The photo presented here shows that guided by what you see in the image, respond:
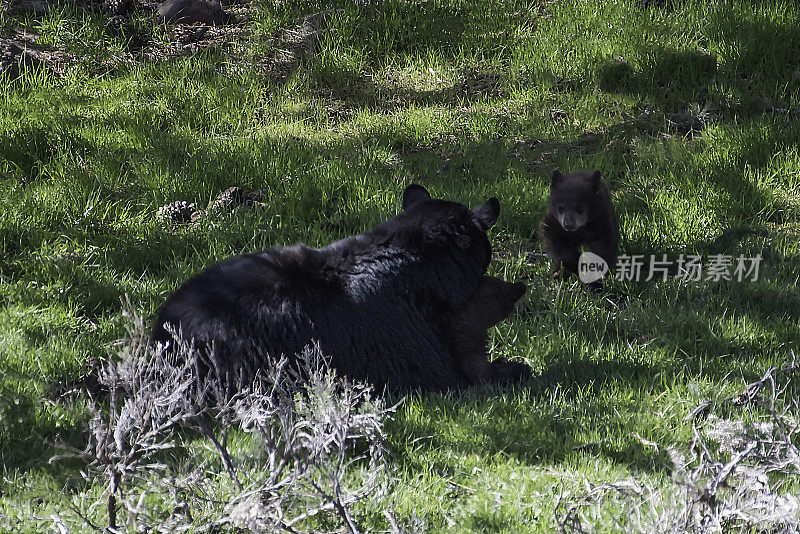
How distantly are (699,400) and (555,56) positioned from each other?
4787 mm

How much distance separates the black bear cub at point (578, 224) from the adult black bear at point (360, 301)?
1.25 meters

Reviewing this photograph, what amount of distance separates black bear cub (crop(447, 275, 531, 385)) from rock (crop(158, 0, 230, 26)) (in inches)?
222

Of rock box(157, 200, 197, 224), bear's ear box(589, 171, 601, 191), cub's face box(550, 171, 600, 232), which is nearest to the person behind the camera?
cub's face box(550, 171, 600, 232)

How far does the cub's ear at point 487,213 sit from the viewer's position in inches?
193

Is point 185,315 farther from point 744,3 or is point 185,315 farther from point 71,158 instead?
point 744,3

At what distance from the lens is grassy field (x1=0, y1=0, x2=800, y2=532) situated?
4.18 m

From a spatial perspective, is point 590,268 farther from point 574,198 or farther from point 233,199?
point 233,199

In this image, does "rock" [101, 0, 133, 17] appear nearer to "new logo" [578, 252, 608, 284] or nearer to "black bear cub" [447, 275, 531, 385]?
"new logo" [578, 252, 608, 284]

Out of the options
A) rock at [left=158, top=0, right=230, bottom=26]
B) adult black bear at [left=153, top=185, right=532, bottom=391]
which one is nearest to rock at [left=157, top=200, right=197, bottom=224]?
adult black bear at [left=153, top=185, right=532, bottom=391]

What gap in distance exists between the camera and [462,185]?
6848mm

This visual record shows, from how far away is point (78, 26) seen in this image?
28.7ft

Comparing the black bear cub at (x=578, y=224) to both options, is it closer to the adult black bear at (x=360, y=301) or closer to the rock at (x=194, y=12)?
the adult black bear at (x=360, y=301)

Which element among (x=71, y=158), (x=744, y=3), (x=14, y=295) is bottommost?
(x=14, y=295)

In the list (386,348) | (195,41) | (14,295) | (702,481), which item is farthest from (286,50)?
(702,481)
